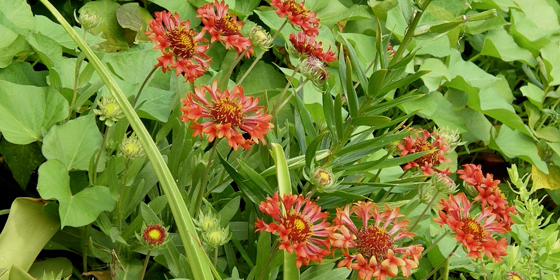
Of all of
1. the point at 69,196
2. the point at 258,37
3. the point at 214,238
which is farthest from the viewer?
the point at 258,37

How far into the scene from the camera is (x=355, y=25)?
5.61ft

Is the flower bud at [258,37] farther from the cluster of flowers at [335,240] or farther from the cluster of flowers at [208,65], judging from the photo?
the cluster of flowers at [335,240]

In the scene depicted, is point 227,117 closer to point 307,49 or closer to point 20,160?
point 307,49

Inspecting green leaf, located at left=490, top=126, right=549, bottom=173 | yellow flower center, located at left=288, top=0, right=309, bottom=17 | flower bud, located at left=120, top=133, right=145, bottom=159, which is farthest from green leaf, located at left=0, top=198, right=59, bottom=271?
green leaf, located at left=490, top=126, right=549, bottom=173

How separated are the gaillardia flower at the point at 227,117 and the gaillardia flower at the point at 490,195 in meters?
0.38

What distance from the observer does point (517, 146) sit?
1646mm

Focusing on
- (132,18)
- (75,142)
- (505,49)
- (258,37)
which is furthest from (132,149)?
(505,49)

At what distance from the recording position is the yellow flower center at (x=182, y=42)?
0.91 metres

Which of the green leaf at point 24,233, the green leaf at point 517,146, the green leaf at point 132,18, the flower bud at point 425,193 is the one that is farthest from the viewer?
the green leaf at point 517,146

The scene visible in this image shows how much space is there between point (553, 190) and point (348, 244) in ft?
3.75

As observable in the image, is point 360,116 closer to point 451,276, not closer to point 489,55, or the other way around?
point 451,276

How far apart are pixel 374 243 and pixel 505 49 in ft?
3.88

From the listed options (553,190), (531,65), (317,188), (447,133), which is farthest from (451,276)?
(531,65)

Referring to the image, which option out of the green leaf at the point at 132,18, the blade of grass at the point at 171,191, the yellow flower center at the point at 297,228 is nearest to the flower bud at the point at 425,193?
the yellow flower center at the point at 297,228
